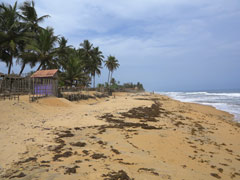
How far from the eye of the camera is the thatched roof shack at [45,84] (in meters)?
11.8

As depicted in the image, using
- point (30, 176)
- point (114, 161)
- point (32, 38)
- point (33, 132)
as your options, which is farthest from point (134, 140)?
point (32, 38)

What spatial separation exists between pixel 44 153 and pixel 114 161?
1756 mm

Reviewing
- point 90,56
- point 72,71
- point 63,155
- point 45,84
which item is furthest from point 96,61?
point 63,155

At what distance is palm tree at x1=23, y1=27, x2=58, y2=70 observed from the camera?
19125 millimetres

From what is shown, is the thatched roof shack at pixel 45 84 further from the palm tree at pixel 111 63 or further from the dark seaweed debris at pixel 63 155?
the palm tree at pixel 111 63

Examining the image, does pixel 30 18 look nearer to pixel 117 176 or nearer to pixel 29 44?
pixel 29 44

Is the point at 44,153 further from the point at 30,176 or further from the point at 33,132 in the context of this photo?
the point at 33,132

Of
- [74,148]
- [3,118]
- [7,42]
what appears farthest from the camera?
[7,42]

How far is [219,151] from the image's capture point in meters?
4.51

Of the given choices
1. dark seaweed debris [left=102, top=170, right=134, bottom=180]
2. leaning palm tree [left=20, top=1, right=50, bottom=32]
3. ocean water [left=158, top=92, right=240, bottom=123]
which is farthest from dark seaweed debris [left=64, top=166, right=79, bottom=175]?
leaning palm tree [left=20, top=1, right=50, bottom=32]

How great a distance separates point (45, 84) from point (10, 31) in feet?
34.9

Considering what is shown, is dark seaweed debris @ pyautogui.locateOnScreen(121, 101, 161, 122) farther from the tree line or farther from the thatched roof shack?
the tree line

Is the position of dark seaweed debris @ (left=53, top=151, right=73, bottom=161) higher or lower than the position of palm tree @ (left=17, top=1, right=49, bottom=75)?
lower

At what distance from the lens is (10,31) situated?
18094 mm
